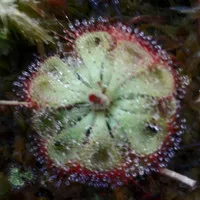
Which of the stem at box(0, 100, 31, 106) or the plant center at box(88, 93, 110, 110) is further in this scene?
the stem at box(0, 100, 31, 106)

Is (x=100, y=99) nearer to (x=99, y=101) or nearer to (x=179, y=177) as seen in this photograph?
(x=99, y=101)

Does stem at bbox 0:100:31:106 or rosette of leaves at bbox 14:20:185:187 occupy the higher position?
rosette of leaves at bbox 14:20:185:187

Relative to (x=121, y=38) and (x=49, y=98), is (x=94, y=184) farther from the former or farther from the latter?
(x=121, y=38)

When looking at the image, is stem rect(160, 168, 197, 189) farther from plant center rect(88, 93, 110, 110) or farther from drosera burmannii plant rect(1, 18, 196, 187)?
plant center rect(88, 93, 110, 110)

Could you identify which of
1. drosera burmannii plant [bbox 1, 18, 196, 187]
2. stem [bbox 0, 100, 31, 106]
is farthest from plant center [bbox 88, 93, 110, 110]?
stem [bbox 0, 100, 31, 106]

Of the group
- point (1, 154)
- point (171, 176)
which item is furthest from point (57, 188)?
point (171, 176)

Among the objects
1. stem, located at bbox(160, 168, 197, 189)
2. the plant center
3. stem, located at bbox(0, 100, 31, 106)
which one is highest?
the plant center

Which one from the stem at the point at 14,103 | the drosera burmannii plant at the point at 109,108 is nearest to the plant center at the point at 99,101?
the drosera burmannii plant at the point at 109,108

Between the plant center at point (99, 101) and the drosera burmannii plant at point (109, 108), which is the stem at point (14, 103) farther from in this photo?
the plant center at point (99, 101)
